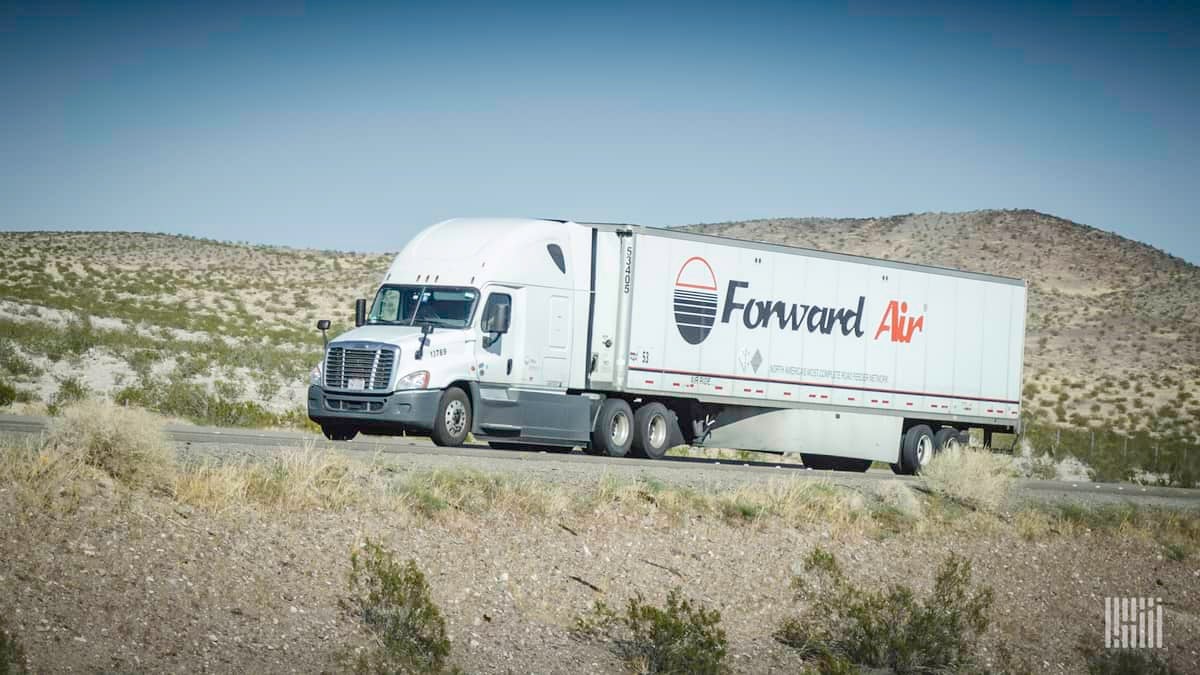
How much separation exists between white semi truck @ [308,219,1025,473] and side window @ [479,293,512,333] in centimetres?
2

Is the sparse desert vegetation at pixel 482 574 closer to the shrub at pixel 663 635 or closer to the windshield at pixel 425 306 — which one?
the shrub at pixel 663 635

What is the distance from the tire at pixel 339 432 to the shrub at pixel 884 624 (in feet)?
31.6

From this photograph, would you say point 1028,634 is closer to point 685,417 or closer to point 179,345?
point 685,417

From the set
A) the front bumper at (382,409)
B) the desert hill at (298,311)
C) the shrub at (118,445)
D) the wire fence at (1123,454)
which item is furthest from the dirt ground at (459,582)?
the wire fence at (1123,454)

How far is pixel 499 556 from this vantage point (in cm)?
1441

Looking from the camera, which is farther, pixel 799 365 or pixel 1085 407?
pixel 1085 407

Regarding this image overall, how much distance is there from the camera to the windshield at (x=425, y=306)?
2316 centimetres

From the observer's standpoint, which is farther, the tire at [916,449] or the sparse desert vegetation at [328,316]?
the sparse desert vegetation at [328,316]

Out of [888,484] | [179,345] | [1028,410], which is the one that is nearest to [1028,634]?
[888,484]

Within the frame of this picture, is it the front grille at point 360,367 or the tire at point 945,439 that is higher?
the front grille at point 360,367

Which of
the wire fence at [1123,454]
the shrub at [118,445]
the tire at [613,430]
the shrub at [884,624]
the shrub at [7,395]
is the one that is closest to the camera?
the shrub at [118,445]

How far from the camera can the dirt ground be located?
10.8 m

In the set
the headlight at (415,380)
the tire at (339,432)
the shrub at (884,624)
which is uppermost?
the headlight at (415,380)

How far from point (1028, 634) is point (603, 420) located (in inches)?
388
